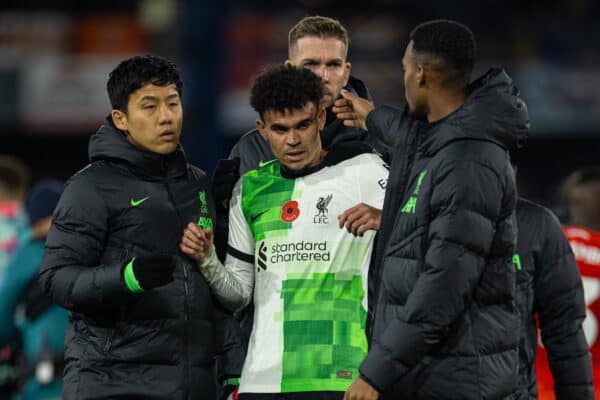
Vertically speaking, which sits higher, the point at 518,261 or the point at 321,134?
the point at 321,134

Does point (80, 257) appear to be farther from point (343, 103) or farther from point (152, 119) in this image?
point (343, 103)

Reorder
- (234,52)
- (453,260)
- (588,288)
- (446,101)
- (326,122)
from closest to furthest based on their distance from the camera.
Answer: (453,260) → (446,101) → (326,122) → (588,288) → (234,52)

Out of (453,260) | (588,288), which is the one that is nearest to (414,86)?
(453,260)

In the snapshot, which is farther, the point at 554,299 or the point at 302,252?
the point at 554,299

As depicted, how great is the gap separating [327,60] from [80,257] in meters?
1.50

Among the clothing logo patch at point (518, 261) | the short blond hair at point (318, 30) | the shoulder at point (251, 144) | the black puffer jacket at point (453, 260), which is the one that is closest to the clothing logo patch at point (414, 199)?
the black puffer jacket at point (453, 260)

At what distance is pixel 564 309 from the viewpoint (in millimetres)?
4285

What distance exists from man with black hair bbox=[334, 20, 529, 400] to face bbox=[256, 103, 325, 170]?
0.40 m

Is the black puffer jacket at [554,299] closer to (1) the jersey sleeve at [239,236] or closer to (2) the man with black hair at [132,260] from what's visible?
(1) the jersey sleeve at [239,236]

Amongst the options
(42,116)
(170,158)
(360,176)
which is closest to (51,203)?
(170,158)

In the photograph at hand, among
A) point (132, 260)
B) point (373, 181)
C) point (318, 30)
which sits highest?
point (318, 30)

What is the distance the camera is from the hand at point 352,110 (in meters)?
4.10

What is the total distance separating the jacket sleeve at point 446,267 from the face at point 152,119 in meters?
1.08

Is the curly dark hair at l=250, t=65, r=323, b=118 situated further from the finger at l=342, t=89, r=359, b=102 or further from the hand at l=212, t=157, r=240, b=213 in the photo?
the hand at l=212, t=157, r=240, b=213
